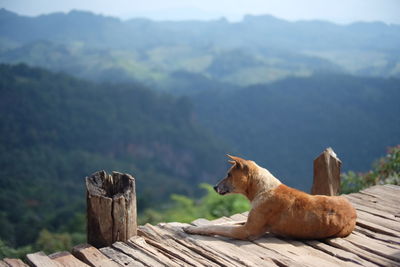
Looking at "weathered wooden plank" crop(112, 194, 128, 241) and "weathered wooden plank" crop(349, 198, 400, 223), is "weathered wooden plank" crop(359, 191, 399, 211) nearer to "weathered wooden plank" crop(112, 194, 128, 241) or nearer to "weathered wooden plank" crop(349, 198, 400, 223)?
"weathered wooden plank" crop(349, 198, 400, 223)

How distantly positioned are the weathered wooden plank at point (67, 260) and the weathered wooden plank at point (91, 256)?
0.20ft

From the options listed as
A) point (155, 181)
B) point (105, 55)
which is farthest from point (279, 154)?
point (105, 55)

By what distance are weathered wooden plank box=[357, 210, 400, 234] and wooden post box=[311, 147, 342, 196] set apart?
22.0 inches

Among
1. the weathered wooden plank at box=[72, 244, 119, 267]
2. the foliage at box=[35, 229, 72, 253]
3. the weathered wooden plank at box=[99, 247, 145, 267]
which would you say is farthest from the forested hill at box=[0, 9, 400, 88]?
the weathered wooden plank at box=[99, 247, 145, 267]

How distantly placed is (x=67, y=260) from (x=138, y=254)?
62 cm

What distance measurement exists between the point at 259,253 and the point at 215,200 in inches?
341

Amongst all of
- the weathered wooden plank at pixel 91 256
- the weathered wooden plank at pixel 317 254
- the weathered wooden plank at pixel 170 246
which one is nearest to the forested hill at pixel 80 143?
the weathered wooden plank at pixel 170 246

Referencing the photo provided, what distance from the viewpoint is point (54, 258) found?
12.3 feet

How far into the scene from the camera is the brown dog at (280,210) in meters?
3.94

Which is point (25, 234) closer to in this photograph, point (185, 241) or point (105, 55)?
point (185, 241)

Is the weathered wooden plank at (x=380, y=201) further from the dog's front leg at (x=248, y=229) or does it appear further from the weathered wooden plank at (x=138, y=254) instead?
the weathered wooden plank at (x=138, y=254)

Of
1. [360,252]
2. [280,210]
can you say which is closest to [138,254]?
[280,210]

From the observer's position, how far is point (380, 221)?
4.69m

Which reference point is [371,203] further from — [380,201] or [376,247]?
[376,247]
